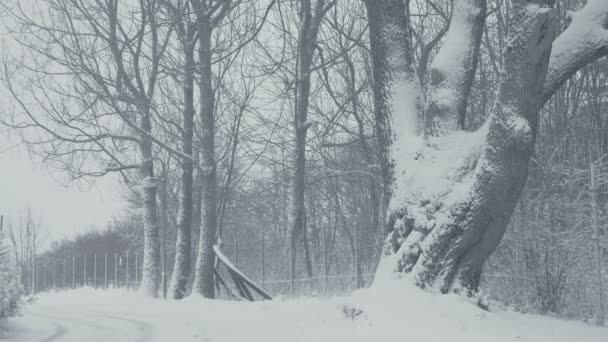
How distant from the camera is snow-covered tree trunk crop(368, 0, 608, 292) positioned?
23.6ft

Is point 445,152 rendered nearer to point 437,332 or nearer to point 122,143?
point 437,332

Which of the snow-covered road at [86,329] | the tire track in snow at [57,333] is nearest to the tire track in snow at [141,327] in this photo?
the snow-covered road at [86,329]

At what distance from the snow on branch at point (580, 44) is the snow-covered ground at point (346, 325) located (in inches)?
104

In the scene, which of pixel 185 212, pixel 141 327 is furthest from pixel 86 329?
pixel 185 212

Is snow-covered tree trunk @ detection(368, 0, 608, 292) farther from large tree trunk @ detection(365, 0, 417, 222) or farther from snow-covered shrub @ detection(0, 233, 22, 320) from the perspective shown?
snow-covered shrub @ detection(0, 233, 22, 320)

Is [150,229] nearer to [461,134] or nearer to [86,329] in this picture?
[86,329]

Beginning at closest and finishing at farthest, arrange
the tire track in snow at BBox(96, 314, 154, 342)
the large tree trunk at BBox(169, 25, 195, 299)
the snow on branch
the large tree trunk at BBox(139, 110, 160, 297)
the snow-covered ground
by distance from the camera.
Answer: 1. the snow-covered ground
2. the snow on branch
3. the tire track in snow at BBox(96, 314, 154, 342)
4. the large tree trunk at BBox(169, 25, 195, 299)
5. the large tree trunk at BBox(139, 110, 160, 297)

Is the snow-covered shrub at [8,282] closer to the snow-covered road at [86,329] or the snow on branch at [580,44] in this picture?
the snow-covered road at [86,329]

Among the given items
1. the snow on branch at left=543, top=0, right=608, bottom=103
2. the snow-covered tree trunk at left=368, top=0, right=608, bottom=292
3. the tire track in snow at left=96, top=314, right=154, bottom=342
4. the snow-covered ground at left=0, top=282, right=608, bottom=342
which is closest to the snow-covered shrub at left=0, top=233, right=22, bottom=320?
the snow-covered ground at left=0, top=282, right=608, bottom=342

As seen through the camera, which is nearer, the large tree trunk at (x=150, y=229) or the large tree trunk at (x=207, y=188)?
the large tree trunk at (x=207, y=188)

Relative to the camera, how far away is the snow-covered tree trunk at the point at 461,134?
720cm

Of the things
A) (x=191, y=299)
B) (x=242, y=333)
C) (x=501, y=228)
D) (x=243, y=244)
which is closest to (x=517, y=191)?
(x=501, y=228)

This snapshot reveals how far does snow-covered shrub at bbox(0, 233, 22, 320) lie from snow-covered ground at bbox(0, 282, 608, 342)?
0.43m

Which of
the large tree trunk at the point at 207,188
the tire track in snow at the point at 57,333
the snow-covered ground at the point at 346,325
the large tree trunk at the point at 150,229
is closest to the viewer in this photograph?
the snow-covered ground at the point at 346,325
